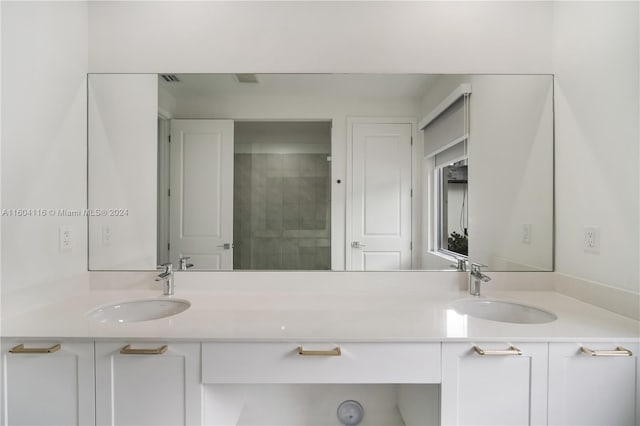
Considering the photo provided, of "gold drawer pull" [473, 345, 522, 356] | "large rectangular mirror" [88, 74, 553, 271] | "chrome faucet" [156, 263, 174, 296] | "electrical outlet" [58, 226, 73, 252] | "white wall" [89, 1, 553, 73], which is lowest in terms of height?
"gold drawer pull" [473, 345, 522, 356]

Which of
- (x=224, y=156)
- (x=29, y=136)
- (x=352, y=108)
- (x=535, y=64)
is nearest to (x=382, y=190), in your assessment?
(x=352, y=108)

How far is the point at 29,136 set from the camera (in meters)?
1.27

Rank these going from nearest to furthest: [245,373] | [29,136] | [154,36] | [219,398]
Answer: [245,373], [219,398], [29,136], [154,36]

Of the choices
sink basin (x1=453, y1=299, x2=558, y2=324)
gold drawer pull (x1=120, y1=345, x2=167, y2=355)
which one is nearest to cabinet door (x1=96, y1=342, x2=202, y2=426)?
gold drawer pull (x1=120, y1=345, x2=167, y2=355)

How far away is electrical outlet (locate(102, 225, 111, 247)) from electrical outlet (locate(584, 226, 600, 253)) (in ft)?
7.43

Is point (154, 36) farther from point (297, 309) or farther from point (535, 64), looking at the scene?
point (535, 64)

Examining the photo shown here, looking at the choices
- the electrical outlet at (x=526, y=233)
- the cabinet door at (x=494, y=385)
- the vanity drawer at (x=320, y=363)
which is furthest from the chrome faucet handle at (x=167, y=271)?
the electrical outlet at (x=526, y=233)

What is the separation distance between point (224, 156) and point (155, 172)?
0.37 metres

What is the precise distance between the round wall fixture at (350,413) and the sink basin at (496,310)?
0.63 m

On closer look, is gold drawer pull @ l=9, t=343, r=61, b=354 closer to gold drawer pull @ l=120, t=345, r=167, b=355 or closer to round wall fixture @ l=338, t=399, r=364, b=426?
gold drawer pull @ l=120, t=345, r=167, b=355

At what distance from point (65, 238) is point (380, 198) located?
1507 mm

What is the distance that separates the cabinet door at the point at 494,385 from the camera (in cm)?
105

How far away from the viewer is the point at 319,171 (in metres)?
1.62

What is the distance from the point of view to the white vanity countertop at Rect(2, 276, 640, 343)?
1.05 metres
